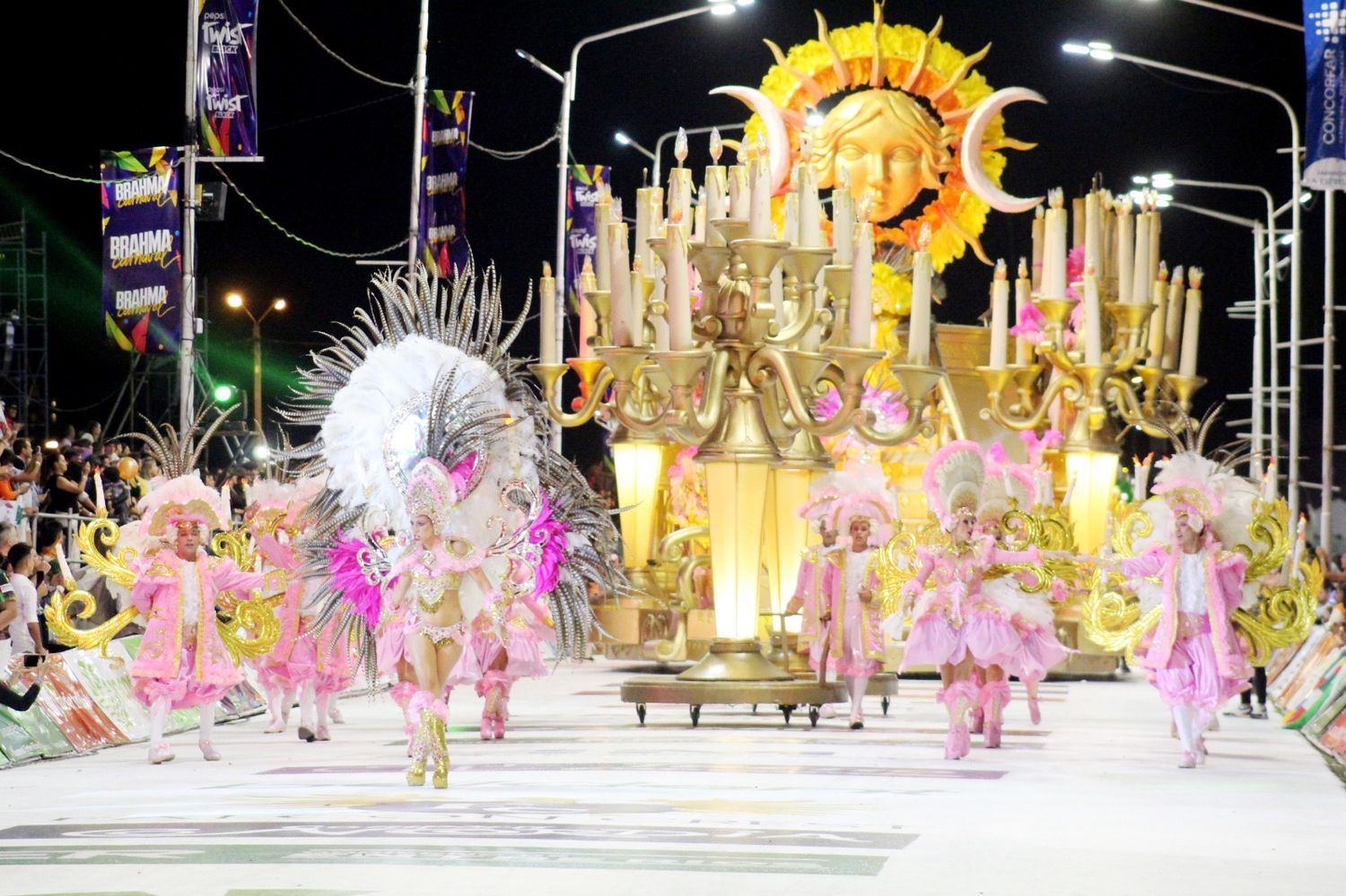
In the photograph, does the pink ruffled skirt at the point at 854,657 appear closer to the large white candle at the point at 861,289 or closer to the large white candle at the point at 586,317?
the large white candle at the point at 861,289

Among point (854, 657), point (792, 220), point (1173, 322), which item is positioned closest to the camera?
point (792, 220)

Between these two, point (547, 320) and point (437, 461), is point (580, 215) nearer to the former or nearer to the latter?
point (547, 320)

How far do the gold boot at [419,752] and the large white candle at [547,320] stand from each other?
7.40 m

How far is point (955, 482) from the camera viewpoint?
16.5m

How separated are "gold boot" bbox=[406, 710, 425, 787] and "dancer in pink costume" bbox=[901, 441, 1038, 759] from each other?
4.29 meters

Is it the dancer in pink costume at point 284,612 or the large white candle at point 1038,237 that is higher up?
the large white candle at point 1038,237

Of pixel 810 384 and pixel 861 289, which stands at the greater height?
pixel 861 289

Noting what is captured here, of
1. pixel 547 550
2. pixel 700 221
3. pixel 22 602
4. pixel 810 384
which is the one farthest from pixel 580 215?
pixel 547 550

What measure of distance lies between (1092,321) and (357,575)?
35.1ft

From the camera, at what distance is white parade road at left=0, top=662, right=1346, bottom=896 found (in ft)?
29.5

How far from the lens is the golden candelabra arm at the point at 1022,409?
Result: 21.4 meters

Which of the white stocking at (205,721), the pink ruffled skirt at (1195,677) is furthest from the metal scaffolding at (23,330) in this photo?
the pink ruffled skirt at (1195,677)

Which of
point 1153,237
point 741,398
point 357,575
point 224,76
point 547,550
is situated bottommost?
point 357,575

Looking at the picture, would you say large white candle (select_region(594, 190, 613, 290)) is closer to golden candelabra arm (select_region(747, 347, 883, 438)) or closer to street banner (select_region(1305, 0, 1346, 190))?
golden candelabra arm (select_region(747, 347, 883, 438))
